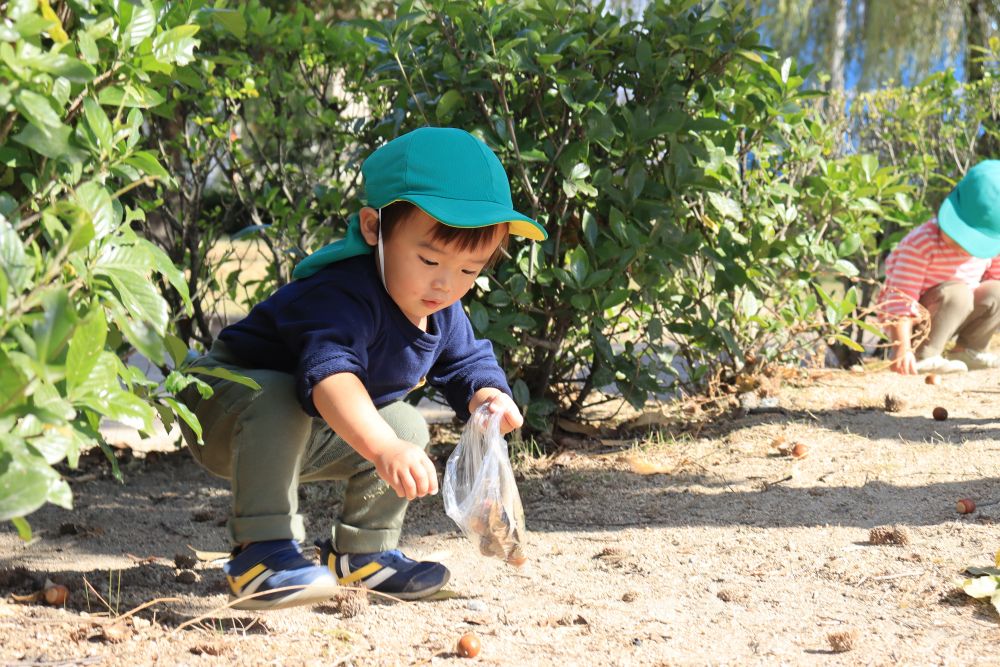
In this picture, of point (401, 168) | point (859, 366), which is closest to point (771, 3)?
point (859, 366)

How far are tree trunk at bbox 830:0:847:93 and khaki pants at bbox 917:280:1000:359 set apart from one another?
10037mm

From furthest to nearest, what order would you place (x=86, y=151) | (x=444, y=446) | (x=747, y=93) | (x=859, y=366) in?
(x=859, y=366), (x=444, y=446), (x=747, y=93), (x=86, y=151)

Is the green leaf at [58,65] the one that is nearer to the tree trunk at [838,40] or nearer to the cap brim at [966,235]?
the cap brim at [966,235]

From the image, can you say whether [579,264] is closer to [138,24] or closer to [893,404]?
[893,404]

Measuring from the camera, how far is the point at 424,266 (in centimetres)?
238

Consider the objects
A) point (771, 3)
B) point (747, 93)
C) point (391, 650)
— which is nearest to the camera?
point (391, 650)

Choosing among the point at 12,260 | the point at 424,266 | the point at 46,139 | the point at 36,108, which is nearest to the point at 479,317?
the point at 424,266

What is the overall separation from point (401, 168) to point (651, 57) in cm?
141

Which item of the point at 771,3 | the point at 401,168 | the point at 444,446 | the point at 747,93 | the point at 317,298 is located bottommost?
the point at 444,446

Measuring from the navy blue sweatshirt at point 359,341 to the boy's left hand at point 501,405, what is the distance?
33mm

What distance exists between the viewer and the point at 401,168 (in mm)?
2416

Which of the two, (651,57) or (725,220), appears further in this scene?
(725,220)

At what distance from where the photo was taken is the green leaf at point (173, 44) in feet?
6.17

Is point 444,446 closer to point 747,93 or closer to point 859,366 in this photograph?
point 747,93
